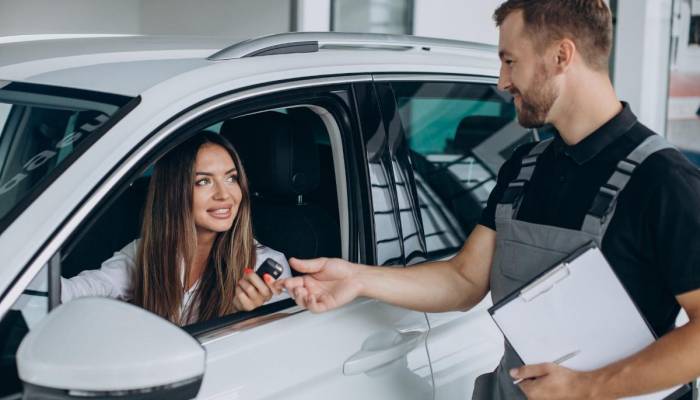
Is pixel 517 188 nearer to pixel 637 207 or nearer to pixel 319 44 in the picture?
pixel 637 207

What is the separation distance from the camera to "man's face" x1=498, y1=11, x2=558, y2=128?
177 cm

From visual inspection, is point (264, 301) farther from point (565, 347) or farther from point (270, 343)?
point (565, 347)

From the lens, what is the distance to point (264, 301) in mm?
1879

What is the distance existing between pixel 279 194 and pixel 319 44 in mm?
415

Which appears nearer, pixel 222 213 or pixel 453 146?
pixel 222 213

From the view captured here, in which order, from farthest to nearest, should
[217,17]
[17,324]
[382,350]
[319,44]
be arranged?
[217,17], [319,44], [382,350], [17,324]

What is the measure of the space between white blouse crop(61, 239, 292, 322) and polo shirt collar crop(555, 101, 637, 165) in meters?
0.81

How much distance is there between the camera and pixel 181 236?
7.26 ft

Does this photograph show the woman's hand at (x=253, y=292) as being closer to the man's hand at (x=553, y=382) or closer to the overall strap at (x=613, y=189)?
the man's hand at (x=553, y=382)

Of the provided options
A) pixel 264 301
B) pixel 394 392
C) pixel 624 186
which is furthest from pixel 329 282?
pixel 624 186

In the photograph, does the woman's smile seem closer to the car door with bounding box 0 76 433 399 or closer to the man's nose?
the car door with bounding box 0 76 433 399

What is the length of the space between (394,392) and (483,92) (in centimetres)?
101

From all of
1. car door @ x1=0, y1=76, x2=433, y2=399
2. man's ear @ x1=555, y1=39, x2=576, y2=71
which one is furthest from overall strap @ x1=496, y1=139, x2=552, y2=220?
car door @ x1=0, y1=76, x2=433, y2=399

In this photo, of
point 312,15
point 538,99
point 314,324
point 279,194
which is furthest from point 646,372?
point 312,15
